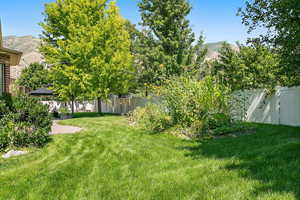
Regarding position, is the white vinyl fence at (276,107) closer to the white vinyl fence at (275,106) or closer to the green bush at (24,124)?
the white vinyl fence at (275,106)

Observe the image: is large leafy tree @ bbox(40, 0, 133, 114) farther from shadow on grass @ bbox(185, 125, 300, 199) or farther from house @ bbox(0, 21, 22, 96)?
shadow on grass @ bbox(185, 125, 300, 199)

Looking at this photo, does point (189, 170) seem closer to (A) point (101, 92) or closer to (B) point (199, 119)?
(B) point (199, 119)

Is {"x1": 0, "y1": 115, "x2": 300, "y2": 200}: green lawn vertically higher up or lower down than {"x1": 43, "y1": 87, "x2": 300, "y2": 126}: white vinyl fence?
lower down

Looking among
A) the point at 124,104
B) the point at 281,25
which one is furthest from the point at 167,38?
the point at 281,25

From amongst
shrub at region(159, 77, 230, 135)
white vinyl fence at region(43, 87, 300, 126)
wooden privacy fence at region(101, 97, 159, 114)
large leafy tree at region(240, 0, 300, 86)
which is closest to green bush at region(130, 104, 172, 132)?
shrub at region(159, 77, 230, 135)

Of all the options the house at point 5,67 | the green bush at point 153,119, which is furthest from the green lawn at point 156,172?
the house at point 5,67

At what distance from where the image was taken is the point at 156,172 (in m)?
4.50

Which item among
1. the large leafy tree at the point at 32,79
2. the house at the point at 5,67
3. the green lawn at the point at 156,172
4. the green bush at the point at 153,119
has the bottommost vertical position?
the green lawn at the point at 156,172

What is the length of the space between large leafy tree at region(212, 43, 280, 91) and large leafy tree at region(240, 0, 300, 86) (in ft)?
21.6

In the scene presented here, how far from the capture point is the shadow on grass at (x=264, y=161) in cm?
343

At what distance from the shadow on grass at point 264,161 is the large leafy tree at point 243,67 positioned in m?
9.37

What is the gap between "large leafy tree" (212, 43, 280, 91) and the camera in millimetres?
16098

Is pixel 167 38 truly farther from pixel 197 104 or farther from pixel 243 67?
pixel 197 104

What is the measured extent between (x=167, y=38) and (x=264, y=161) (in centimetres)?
1587
